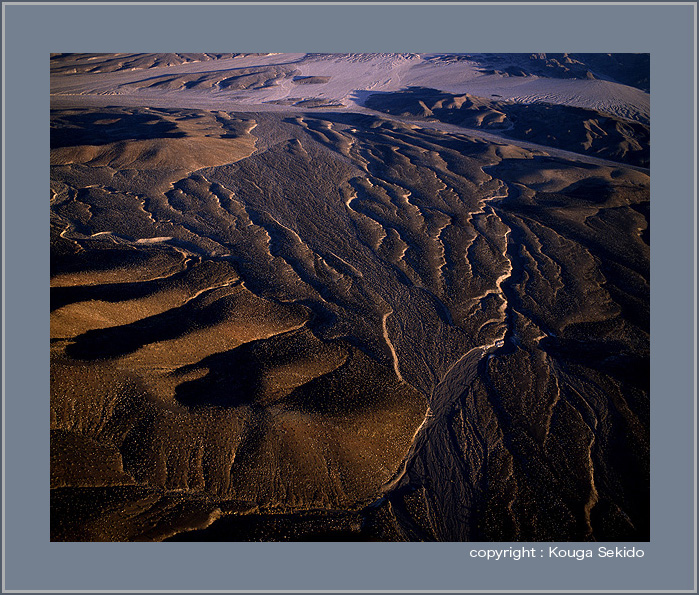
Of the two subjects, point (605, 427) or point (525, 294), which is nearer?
point (605, 427)

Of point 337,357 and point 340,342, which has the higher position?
point 340,342

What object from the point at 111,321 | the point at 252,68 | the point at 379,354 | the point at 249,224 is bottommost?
the point at 379,354

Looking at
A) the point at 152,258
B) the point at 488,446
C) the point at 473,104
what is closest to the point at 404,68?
the point at 473,104

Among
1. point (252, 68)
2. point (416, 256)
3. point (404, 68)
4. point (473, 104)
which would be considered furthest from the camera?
point (404, 68)

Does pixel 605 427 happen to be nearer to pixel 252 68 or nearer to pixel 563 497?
pixel 563 497

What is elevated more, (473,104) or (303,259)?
(473,104)
